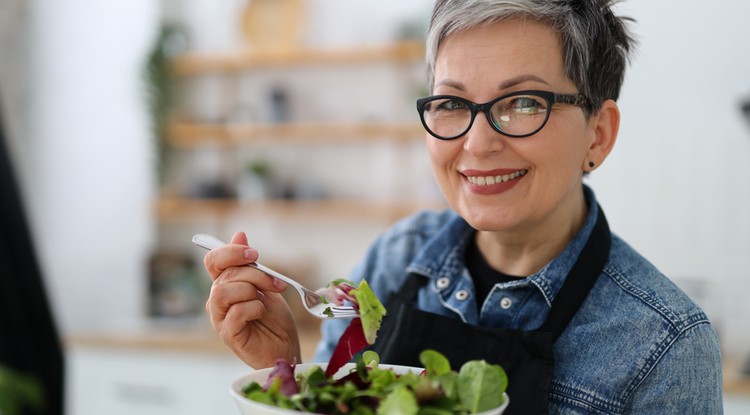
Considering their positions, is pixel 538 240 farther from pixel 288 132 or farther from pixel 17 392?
pixel 17 392

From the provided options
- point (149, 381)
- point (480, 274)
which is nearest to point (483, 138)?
point (480, 274)

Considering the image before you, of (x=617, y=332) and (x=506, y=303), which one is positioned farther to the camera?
(x=506, y=303)

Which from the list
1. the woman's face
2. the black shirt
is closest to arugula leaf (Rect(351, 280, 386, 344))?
the woman's face

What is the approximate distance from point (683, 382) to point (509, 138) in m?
0.39

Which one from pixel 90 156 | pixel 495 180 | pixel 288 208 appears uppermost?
pixel 495 180

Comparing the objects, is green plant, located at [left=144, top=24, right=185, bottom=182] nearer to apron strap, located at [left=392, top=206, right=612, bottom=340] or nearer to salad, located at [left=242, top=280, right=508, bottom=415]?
apron strap, located at [left=392, top=206, right=612, bottom=340]

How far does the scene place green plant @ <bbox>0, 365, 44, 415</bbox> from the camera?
2836mm

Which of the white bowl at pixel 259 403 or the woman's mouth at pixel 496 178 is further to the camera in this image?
the woman's mouth at pixel 496 178

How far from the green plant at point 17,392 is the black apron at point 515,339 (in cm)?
212

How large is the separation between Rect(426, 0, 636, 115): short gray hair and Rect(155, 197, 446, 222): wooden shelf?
2.11 meters

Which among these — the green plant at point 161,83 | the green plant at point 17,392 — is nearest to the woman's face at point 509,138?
the green plant at point 17,392

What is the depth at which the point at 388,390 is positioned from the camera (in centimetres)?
76

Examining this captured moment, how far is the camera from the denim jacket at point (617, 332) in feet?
3.42

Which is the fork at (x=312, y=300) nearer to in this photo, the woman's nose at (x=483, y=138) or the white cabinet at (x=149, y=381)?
the woman's nose at (x=483, y=138)
